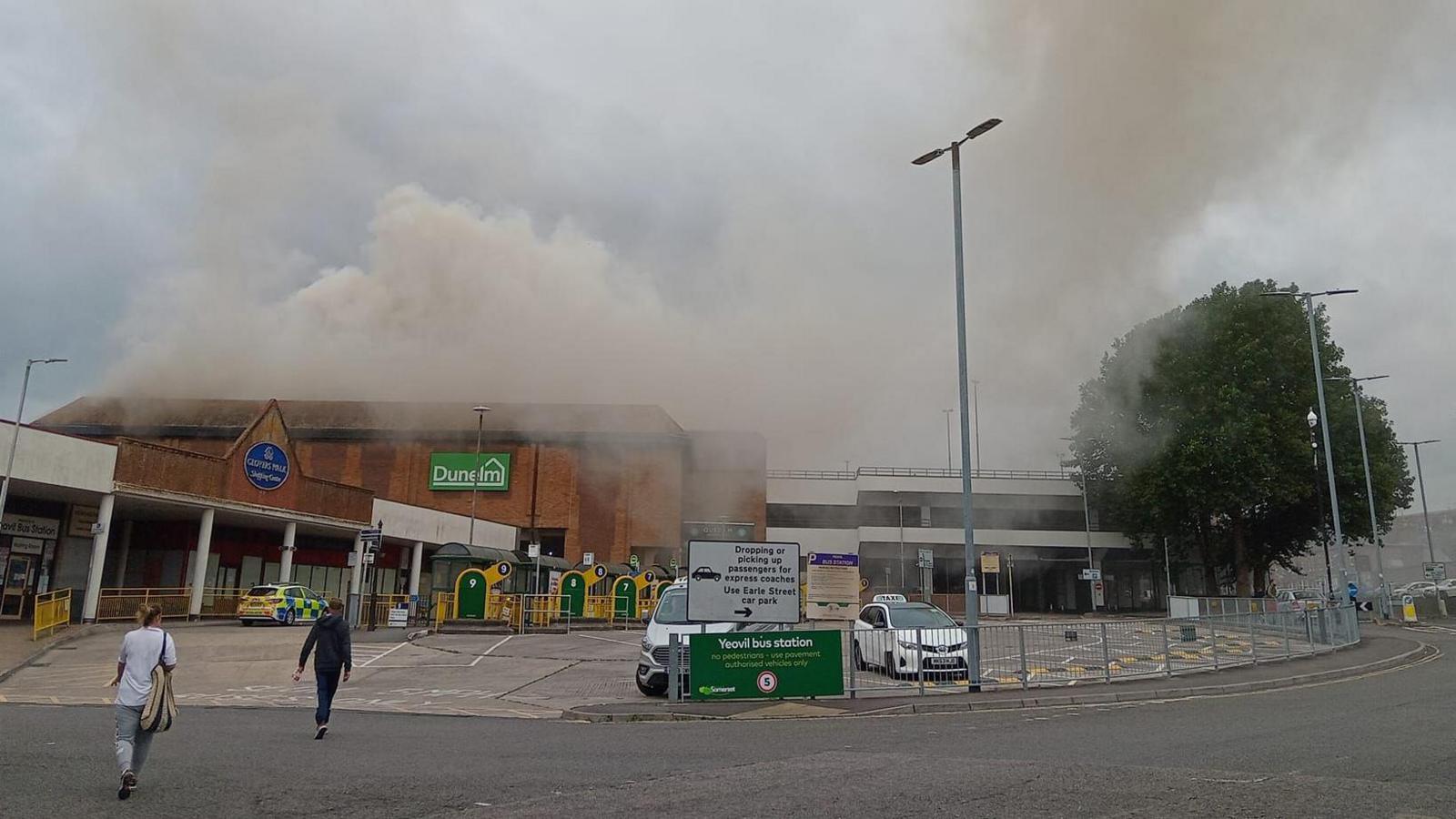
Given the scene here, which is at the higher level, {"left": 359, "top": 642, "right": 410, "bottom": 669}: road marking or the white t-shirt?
the white t-shirt

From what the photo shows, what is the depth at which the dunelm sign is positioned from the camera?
28.6 meters

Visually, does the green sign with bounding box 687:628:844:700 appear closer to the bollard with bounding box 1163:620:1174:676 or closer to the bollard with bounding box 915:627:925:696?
the bollard with bounding box 915:627:925:696

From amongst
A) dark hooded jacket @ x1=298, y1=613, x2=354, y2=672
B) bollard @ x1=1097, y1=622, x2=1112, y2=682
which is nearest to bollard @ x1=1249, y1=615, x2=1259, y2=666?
bollard @ x1=1097, y1=622, x2=1112, y2=682

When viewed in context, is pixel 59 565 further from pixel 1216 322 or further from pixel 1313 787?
pixel 1216 322

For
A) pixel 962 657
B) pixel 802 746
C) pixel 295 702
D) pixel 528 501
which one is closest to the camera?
pixel 802 746

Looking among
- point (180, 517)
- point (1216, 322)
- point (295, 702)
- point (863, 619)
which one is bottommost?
point (295, 702)

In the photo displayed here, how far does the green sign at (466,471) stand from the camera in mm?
49906

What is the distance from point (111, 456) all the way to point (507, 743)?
66.0ft

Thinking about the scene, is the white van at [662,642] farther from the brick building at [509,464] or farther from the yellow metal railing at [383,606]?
the brick building at [509,464]

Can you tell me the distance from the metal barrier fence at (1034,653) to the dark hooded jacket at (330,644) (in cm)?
440

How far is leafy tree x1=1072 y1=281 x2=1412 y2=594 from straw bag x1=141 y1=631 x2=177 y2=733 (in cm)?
4271

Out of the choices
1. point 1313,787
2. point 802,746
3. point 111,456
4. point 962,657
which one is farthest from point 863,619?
A: point 111,456

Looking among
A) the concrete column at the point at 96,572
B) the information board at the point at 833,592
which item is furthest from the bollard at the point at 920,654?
the concrete column at the point at 96,572

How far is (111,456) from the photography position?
2341cm
